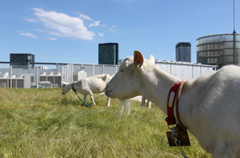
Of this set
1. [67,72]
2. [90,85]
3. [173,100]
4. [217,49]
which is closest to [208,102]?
[173,100]

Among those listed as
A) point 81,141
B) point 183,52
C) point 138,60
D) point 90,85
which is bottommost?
point 81,141

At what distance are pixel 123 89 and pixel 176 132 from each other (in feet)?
2.42

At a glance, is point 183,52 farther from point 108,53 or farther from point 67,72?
point 67,72

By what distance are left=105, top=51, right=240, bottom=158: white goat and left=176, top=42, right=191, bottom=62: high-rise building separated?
250ft

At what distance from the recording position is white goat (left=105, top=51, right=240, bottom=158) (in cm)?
136

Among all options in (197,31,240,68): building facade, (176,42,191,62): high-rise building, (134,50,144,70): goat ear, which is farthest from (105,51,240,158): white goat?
(176,42,191,62): high-rise building

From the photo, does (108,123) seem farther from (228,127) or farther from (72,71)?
(72,71)

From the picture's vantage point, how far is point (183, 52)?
74.9 meters

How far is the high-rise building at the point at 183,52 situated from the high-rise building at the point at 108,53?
27.2m

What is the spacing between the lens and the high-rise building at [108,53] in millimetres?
78375

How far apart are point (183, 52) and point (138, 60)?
258 feet

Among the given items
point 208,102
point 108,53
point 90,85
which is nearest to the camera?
point 208,102

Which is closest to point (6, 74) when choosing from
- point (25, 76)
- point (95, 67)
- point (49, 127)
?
point (25, 76)

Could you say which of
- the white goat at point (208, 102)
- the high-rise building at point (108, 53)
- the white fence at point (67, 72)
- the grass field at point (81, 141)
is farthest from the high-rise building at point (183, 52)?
the white goat at point (208, 102)
